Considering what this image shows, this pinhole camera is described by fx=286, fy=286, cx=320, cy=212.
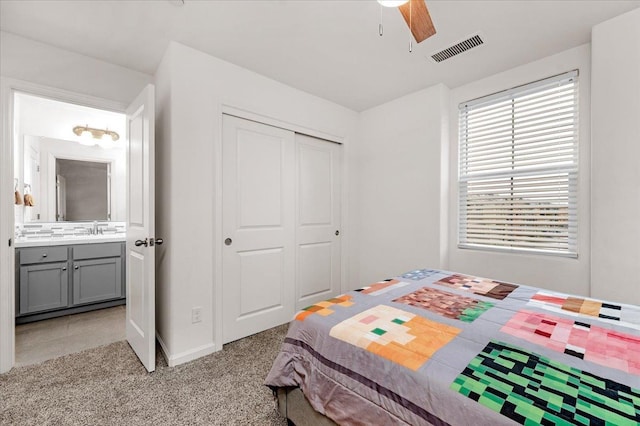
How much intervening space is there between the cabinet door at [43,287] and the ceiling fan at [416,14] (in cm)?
395

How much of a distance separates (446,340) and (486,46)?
231 cm

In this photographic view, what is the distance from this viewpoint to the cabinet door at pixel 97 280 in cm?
323

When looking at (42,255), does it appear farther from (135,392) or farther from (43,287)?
(135,392)

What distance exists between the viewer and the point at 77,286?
10.6ft

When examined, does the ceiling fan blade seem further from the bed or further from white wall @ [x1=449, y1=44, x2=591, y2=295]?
white wall @ [x1=449, y1=44, x2=591, y2=295]

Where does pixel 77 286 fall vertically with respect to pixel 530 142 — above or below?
below

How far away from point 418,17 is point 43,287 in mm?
4168

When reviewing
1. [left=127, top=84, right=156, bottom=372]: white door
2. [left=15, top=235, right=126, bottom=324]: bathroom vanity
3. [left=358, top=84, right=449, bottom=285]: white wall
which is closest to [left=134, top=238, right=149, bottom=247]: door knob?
[left=127, top=84, right=156, bottom=372]: white door

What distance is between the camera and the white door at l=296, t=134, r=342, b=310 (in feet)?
10.3

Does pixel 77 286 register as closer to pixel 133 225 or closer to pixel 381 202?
pixel 133 225

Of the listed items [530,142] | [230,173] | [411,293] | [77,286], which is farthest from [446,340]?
[77,286]

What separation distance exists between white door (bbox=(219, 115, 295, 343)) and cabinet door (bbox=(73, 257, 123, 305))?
1.91 m

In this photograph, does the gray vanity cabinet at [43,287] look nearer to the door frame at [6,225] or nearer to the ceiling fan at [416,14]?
the door frame at [6,225]

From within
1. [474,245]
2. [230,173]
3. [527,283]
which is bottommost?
[527,283]
